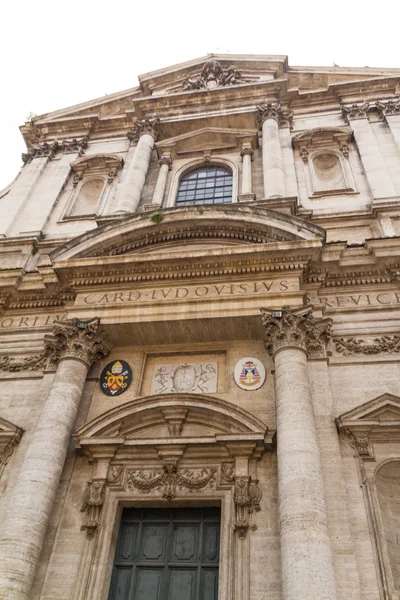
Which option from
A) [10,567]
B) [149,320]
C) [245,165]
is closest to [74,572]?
[10,567]

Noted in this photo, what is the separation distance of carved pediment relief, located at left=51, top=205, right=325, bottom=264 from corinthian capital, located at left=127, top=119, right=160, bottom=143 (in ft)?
21.7

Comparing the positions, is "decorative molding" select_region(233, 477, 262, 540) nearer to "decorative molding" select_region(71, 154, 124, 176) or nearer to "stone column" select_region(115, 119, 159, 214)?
"stone column" select_region(115, 119, 159, 214)

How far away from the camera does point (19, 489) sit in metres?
8.37

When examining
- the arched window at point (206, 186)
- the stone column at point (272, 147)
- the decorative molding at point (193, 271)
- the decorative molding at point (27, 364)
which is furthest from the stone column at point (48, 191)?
the stone column at point (272, 147)

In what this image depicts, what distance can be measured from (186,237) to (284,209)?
268 centimetres

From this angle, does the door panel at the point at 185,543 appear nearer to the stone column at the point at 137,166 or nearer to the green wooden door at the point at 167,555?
the green wooden door at the point at 167,555

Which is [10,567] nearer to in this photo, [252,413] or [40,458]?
[40,458]

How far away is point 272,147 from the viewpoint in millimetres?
15273

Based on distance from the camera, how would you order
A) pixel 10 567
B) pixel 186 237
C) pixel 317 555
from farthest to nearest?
pixel 186 237
pixel 10 567
pixel 317 555

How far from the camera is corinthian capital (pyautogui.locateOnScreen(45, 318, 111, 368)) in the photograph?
10.4 metres

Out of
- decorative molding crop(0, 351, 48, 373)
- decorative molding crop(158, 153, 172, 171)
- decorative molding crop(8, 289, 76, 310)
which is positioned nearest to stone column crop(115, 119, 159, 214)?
decorative molding crop(158, 153, 172, 171)

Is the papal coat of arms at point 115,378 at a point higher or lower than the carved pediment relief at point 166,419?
higher

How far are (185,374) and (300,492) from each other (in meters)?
3.77

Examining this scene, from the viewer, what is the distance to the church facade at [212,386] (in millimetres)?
7875
